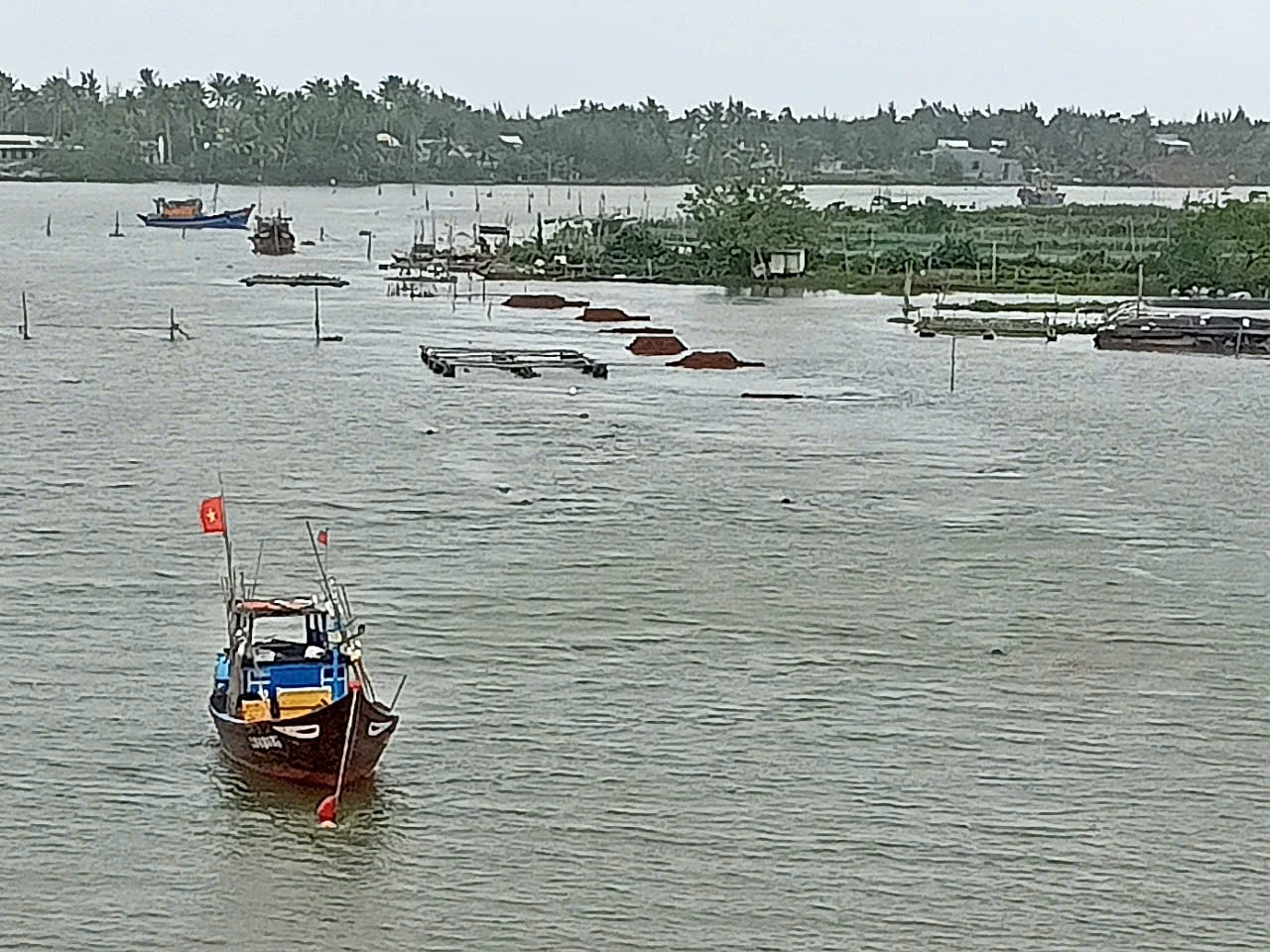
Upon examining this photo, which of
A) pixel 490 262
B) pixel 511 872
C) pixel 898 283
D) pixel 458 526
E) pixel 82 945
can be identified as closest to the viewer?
pixel 82 945

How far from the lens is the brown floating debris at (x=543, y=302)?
61.8 meters

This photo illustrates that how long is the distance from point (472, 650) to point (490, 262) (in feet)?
180

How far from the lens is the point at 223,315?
59.6 metres

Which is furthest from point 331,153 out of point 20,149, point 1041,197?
point 1041,197

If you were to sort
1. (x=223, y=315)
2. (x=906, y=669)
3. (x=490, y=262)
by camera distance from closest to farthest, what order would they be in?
1. (x=906, y=669)
2. (x=223, y=315)
3. (x=490, y=262)

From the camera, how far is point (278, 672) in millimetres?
17375

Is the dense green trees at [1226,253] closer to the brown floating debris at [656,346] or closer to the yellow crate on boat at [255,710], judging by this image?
the brown floating debris at [656,346]

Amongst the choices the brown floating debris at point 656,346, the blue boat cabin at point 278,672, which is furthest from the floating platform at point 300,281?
the blue boat cabin at point 278,672

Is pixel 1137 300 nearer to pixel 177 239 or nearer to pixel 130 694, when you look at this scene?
pixel 130 694

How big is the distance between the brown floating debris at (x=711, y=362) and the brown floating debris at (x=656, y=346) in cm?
109

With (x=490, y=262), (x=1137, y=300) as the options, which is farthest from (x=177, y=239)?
(x=1137, y=300)

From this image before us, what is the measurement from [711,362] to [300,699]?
30.7 m

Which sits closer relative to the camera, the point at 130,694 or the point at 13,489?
the point at 130,694

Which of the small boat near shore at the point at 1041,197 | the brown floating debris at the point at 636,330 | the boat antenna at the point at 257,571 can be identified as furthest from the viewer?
the small boat near shore at the point at 1041,197
